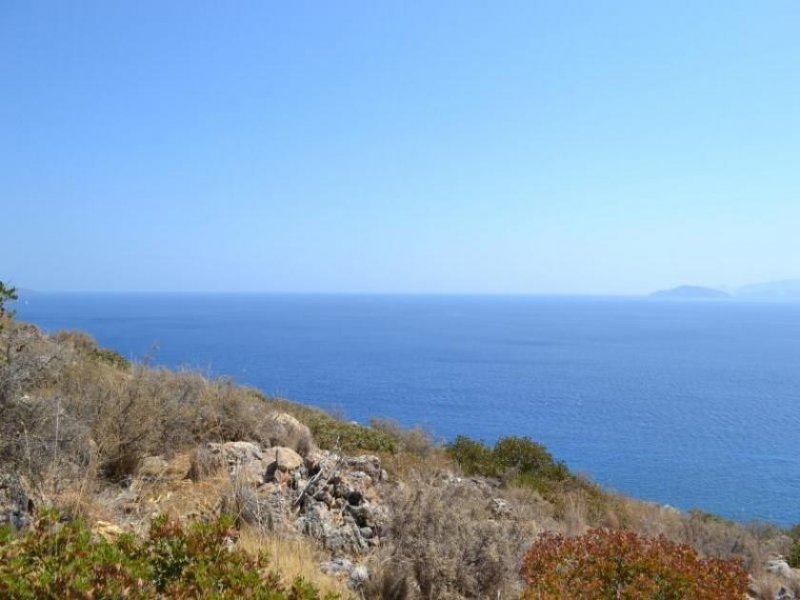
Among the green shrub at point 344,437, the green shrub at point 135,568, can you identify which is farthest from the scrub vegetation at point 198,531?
the green shrub at point 344,437

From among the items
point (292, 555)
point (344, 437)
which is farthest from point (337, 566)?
point (344, 437)

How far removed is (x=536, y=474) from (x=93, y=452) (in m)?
11.2

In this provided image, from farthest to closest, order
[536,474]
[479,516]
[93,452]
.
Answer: [536,474] → [479,516] → [93,452]

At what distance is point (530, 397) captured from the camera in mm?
52875

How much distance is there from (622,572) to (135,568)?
12.4 ft

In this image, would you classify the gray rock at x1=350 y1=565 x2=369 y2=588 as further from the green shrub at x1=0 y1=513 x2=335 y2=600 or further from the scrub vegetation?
the green shrub at x1=0 y1=513 x2=335 y2=600

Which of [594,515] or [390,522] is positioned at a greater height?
[390,522]

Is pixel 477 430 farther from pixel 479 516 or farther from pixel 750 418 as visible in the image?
pixel 479 516

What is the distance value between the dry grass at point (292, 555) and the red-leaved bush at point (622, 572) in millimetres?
1455

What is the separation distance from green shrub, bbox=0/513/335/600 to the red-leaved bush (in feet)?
7.26

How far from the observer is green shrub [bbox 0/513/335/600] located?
2.38 m

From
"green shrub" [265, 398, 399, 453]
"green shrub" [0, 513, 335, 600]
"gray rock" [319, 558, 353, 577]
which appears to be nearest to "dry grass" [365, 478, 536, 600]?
"gray rock" [319, 558, 353, 577]

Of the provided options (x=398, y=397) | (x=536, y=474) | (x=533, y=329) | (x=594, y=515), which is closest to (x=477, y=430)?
(x=398, y=397)

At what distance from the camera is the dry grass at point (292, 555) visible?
13.4 feet
